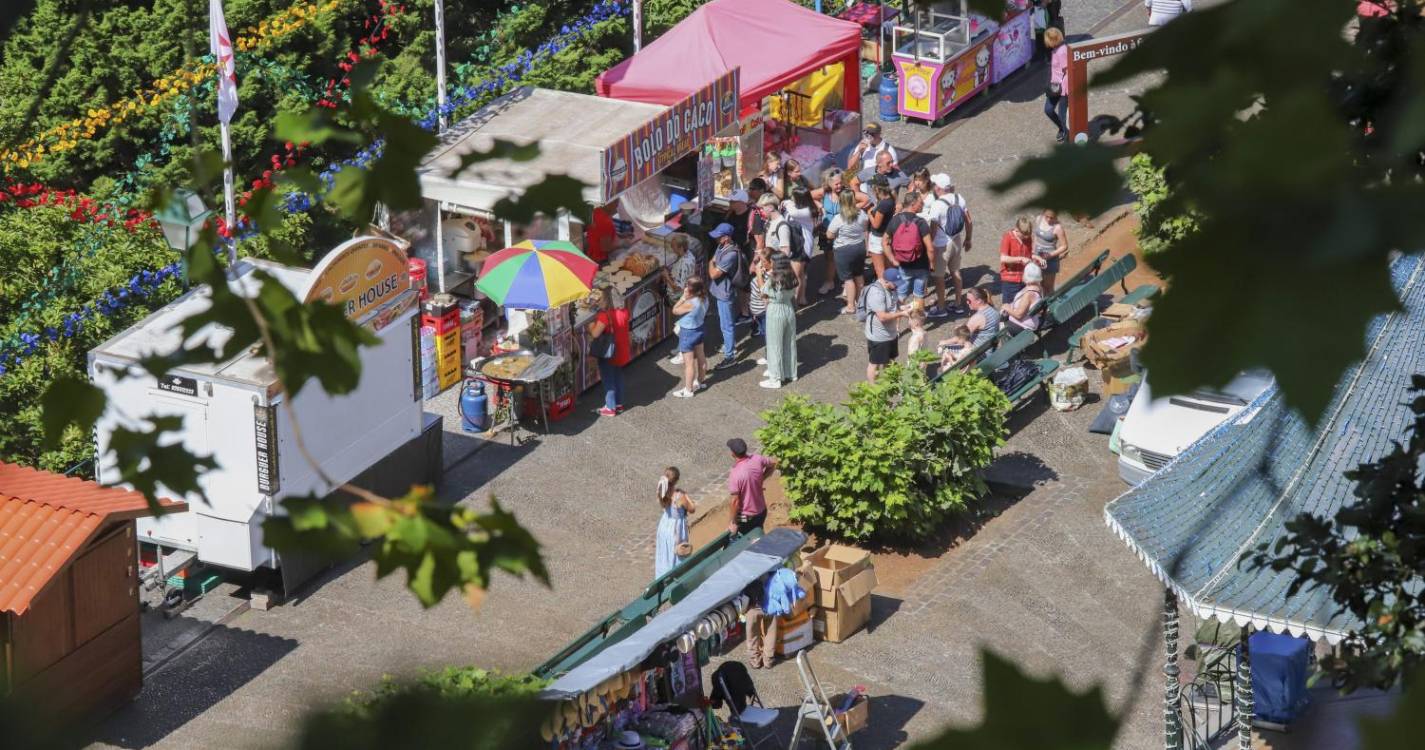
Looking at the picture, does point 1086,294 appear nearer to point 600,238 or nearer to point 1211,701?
point 600,238

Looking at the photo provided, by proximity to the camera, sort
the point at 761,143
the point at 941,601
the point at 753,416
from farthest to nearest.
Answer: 1. the point at 761,143
2. the point at 753,416
3. the point at 941,601

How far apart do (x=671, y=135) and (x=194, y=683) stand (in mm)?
8083

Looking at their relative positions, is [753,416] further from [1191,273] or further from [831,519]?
[1191,273]

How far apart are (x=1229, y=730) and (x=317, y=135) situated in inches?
414

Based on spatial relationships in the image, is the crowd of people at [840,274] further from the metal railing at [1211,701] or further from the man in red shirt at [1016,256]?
the metal railing at [1211,701]

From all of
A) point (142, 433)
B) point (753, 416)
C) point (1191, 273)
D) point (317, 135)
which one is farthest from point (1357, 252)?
point (753, 416)

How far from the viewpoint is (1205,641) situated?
13.8 metres

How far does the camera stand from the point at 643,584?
50.6ft

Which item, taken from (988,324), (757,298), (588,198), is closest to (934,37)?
(757,298)

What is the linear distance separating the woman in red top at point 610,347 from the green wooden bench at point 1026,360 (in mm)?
3447

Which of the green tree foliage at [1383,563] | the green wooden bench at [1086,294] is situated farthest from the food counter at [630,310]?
the green tree foliage at [1383,563]

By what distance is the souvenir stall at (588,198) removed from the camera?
18.2 metres

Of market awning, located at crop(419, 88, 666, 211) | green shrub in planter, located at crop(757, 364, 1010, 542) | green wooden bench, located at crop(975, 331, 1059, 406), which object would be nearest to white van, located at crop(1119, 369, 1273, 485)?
green shrub in planter, located at crop(757, 364, 1010, 542)

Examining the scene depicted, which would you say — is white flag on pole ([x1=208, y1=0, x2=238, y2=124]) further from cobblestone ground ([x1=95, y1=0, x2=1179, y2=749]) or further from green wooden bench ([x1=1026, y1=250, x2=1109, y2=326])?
green wooden bench ([x1=1026, y1=250, x2=1109, y2=326])
